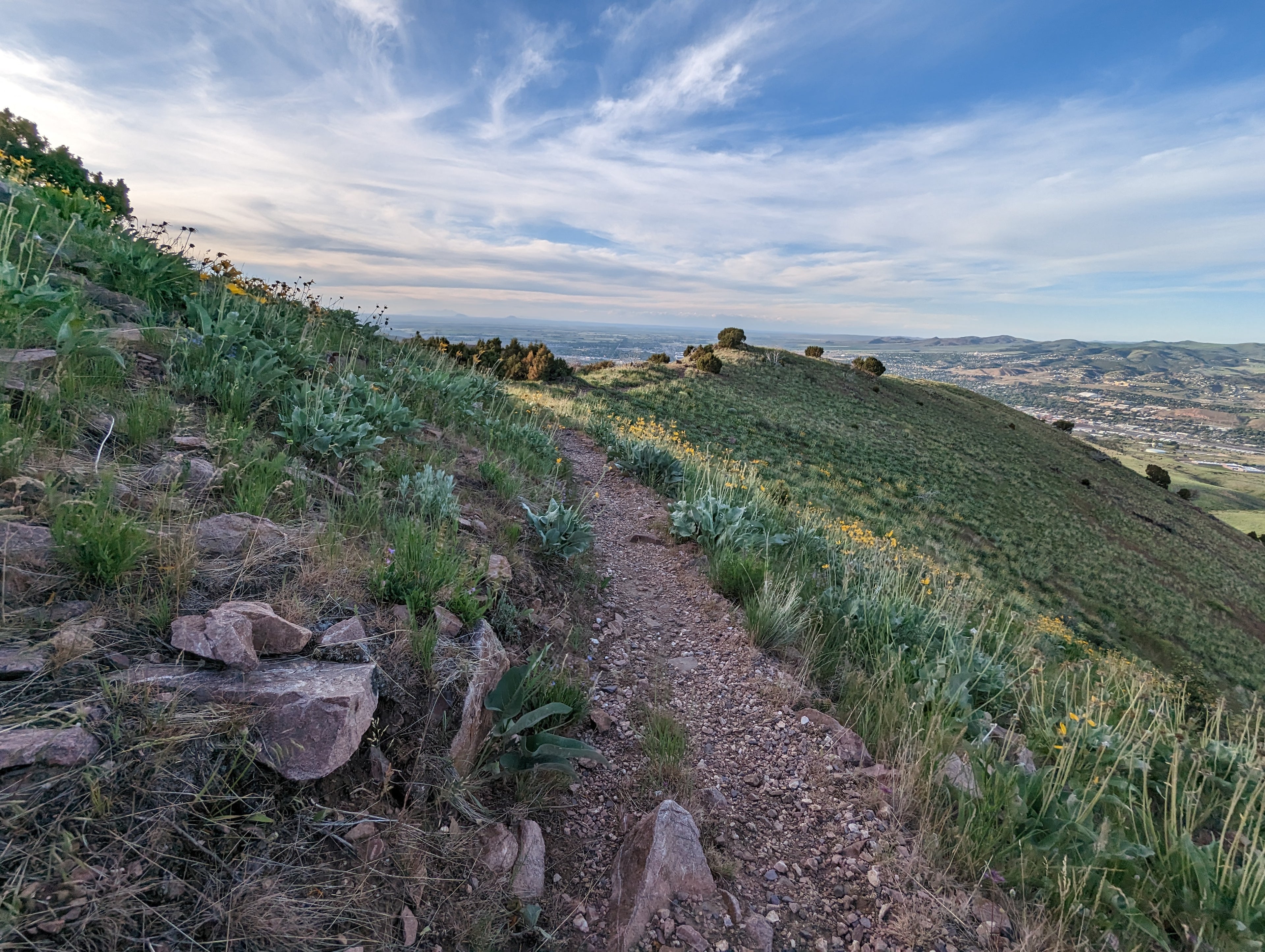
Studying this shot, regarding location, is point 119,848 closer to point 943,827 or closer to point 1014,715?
point 943,827

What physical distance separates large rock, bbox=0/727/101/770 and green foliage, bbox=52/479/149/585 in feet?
2.43

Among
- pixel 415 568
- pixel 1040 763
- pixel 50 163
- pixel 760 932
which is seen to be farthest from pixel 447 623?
pixel 50 163

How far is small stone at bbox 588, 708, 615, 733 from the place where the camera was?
9.70ft

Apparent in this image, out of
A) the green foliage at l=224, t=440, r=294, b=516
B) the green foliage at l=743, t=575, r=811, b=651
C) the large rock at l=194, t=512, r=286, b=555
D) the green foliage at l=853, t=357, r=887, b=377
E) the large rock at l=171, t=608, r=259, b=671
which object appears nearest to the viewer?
the large rock at l=171, t=608, r=259, b=671

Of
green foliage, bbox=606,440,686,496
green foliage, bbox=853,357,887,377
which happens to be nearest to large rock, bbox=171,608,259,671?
green foliage, bbox=606,440,686,496

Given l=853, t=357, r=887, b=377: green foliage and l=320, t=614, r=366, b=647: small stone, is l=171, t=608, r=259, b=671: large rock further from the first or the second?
l=853, t=357, r=887, b=377: green foliage

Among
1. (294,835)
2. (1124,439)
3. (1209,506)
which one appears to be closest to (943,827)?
(294,835)

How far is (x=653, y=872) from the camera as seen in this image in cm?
212

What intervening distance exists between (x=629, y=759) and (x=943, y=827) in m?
1.45

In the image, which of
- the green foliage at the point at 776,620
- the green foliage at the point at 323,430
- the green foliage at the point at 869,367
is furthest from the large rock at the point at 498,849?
the green foliage at the point at 869,367

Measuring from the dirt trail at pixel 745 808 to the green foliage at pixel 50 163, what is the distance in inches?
357

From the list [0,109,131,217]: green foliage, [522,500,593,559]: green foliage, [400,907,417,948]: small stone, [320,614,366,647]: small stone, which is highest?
[0,109,131,217]: green foliage

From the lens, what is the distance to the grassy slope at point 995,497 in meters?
17.4

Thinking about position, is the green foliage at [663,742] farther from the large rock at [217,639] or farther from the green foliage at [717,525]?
the green foliage at [717,525]
